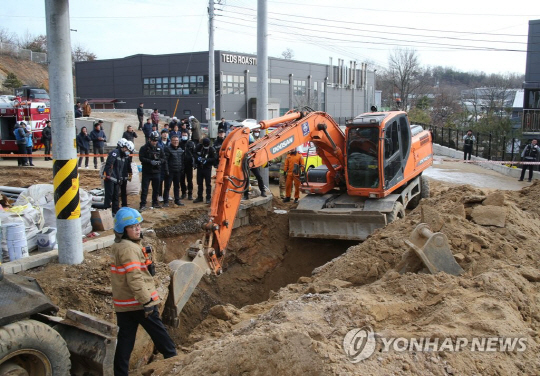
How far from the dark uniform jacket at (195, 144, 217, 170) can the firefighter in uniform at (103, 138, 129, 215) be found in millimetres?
2046

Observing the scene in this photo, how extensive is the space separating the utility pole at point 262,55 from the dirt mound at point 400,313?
563cm

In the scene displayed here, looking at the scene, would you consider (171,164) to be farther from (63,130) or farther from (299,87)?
(299,87)

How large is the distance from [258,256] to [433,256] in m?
5.40

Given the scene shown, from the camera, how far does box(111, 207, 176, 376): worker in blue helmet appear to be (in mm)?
4887

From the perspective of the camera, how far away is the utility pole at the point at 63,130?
6582mm

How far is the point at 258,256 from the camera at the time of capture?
11.1 m

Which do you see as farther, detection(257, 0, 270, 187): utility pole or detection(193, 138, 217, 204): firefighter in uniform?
detection(257, 0, 270, 187): utility pole

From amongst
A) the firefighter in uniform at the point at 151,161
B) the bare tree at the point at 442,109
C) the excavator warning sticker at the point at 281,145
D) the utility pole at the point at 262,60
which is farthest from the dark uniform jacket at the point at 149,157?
the bare tree at the point at 442,109

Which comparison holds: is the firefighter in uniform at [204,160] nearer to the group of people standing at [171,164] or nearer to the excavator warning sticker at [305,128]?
the group of people standing at [171,164]

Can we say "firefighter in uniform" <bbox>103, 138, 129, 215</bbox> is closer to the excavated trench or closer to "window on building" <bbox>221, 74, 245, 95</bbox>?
the excavated trench

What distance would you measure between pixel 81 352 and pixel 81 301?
1.85 m

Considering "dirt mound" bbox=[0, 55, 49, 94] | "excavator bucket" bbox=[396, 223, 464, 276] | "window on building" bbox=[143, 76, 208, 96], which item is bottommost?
"excavator bucket" bbox=[396, 223, 464, 276]

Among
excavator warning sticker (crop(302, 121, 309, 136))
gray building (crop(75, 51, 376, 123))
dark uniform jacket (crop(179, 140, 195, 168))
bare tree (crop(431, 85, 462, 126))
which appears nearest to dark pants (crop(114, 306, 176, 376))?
excavator warning sticker (crop(302, 121, 309, 136))

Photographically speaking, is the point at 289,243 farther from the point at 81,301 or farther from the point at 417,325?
the point at 417,325
